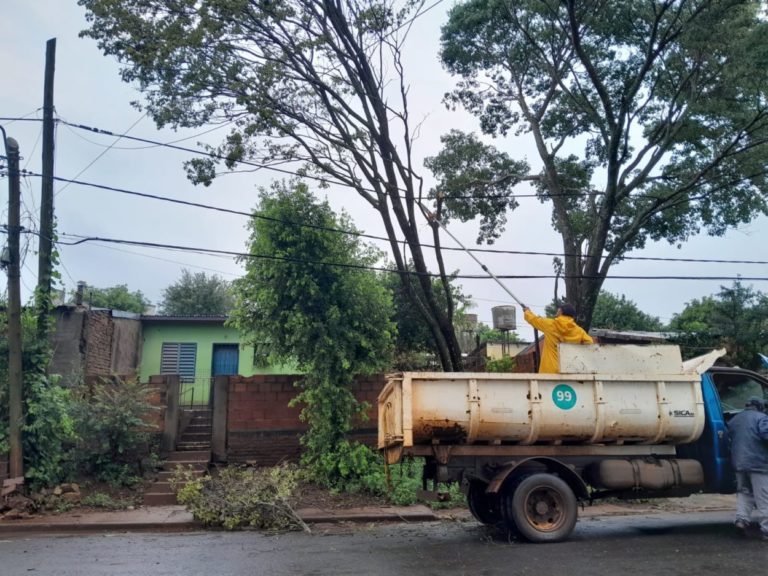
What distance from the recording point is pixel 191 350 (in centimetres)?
2112

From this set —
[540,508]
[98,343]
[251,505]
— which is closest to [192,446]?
[251,505]

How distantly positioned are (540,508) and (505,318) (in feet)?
33.6

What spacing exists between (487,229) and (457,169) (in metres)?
1.70

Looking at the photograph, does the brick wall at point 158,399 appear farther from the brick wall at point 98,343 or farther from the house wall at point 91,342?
the brick wall at point 98,343

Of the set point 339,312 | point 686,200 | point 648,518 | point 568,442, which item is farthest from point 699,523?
point 686,200

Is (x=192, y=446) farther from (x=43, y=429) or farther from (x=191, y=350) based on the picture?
(x=191, y=350)

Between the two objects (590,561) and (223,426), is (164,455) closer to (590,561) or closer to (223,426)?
(223,426)

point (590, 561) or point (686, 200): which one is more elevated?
point (686, 200)

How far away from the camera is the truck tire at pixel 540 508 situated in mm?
7582

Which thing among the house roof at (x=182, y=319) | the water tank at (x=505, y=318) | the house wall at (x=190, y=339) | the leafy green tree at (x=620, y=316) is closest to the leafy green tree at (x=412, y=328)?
the water tank at (x=505, y=318)

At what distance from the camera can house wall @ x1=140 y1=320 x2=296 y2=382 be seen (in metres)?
21.0

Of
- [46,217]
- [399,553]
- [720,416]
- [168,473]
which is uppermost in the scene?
[46,217]

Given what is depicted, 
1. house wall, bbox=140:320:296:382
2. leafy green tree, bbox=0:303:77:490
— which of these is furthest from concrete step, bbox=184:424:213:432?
house wall, bbox=140:320:296:382

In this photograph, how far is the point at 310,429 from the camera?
1224cm
